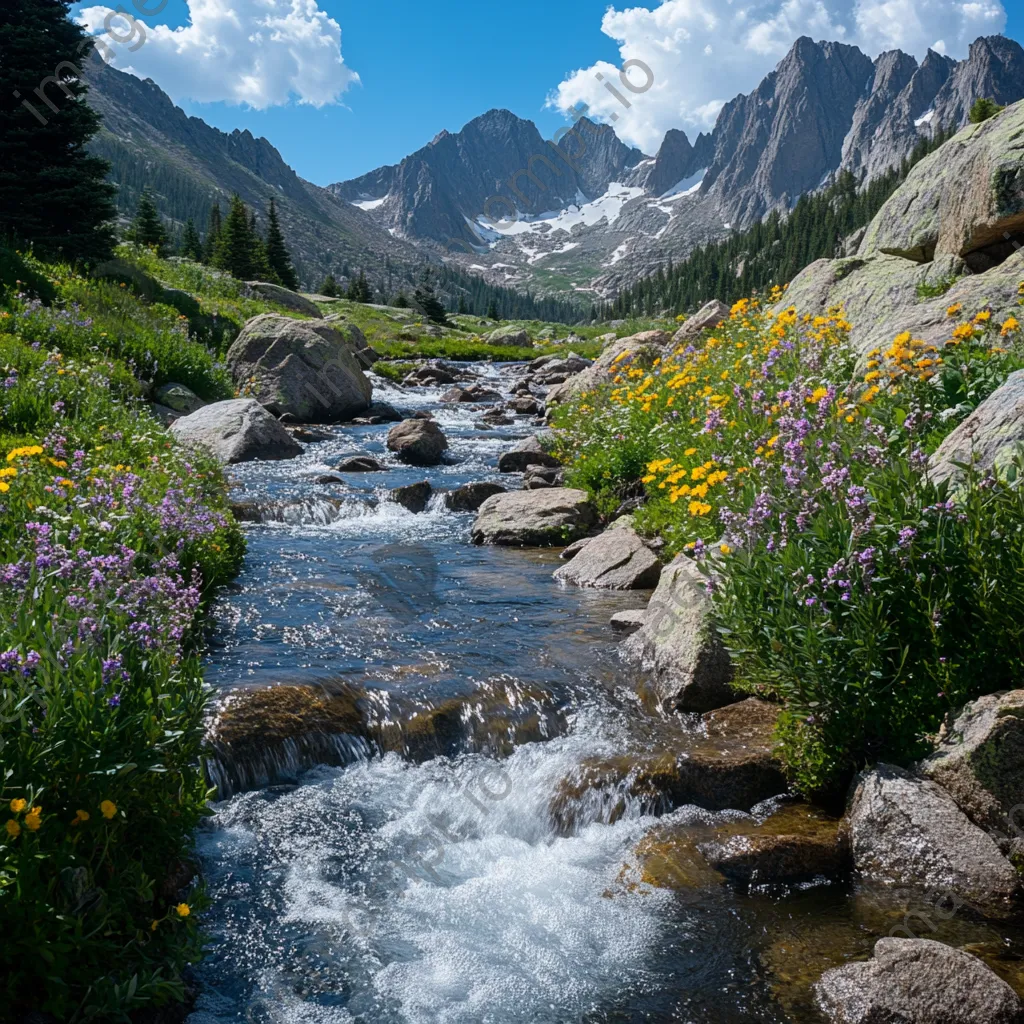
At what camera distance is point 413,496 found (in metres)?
13.8

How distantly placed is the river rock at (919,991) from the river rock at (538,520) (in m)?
8.14

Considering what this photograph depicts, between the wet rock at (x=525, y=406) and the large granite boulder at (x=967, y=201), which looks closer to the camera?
the large granite boulder at (x=967, y=201)

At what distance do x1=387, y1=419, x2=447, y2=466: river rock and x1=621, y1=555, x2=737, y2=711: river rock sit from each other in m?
10.9

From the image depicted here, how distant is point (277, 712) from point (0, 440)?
5.07 metres

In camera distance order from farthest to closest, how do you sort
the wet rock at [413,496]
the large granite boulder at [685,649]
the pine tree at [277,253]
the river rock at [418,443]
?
the pine tree at [277,253] < the river rock at [418,443] < the wet rock at [413,496] < the large granite boulder at [685,649]

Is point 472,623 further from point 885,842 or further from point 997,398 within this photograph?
point 997,398

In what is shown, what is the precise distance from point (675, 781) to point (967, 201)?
9.56 meters

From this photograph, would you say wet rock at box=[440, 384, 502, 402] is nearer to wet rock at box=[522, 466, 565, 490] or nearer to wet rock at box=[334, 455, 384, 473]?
wet rock at box=[334, 455, 384, 473]

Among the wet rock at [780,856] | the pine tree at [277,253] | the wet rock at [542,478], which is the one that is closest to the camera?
the wet rock at [780,856]

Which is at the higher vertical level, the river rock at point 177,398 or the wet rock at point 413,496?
the river rock at point 177,398

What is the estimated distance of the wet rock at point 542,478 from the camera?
564 inches

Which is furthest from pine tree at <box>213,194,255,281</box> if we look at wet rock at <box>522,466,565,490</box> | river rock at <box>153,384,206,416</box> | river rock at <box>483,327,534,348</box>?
wet rock at <box>522,466,565,490</box>

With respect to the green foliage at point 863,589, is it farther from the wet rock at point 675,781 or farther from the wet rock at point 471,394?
the wet rock at point 471,394

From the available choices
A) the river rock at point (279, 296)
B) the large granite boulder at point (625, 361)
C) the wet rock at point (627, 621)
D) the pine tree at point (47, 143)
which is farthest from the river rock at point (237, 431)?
the river rock at point (279, 296)
